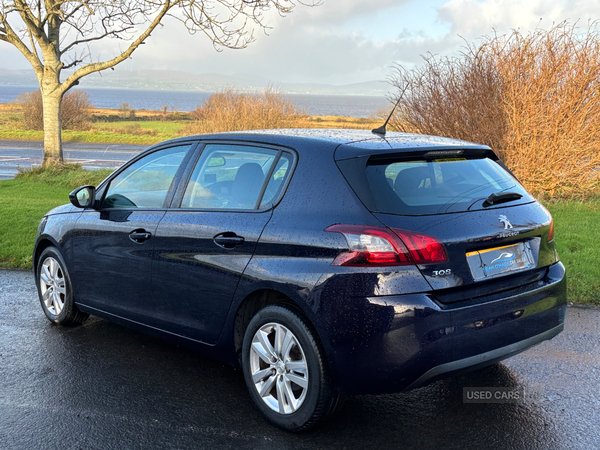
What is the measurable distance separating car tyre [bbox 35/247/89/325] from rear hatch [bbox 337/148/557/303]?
3026 mm

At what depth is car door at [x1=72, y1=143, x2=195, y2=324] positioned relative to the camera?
4484 mm

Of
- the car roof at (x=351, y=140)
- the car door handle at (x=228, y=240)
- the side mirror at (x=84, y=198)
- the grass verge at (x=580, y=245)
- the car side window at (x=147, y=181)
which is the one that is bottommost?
the grass verge at (x=580, y=245)

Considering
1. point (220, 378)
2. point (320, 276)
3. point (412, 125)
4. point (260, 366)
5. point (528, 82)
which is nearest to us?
point (320, 276)

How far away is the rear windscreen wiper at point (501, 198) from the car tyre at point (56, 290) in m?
3.55

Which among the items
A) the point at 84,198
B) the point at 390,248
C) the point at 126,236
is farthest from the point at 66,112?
the point at 390,248

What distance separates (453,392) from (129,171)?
294cm

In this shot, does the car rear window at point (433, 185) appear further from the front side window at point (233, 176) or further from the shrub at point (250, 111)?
the shrub at point (250, 111)

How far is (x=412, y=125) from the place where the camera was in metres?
13.7

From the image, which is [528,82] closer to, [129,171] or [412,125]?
[412,125]

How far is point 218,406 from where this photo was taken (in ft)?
12.7

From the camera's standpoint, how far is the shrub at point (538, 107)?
11.7 meters

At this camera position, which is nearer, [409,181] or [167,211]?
[409,181]

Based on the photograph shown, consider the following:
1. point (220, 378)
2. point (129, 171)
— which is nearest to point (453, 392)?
point (220, 378)

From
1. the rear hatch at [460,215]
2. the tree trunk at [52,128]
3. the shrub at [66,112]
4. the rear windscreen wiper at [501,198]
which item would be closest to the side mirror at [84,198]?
the rear hatch at [460,215]
